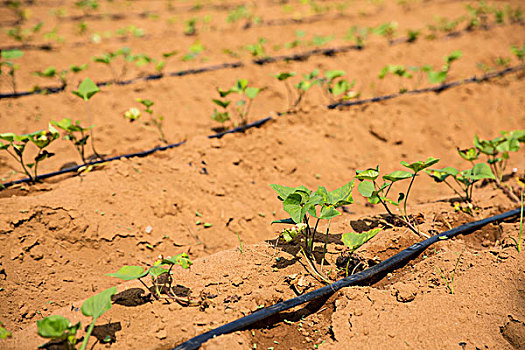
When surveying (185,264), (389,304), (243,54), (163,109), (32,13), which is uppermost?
(32,13)

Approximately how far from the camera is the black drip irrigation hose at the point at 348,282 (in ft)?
5.18

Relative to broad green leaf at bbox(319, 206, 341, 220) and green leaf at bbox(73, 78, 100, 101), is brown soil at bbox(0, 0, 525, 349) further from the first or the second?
green leaf at bbox(73, 78, 100, 101)

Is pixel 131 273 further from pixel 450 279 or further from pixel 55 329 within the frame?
pixel 450 279

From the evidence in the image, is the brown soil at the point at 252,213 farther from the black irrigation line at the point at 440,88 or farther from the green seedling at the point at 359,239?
the green seedling at the point at 359,239

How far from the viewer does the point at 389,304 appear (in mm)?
1759

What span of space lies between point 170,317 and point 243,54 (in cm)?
428

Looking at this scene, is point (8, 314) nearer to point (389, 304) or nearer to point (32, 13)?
point (389, 304)

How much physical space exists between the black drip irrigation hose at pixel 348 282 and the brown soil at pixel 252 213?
0.04 metres

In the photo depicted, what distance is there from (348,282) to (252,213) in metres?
1.09

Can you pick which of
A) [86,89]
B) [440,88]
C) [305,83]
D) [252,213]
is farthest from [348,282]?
[440,88]

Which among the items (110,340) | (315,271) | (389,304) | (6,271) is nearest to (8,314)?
(6,271)

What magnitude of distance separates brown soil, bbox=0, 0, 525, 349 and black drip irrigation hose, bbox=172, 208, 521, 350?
0.04 meters

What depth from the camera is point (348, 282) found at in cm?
186

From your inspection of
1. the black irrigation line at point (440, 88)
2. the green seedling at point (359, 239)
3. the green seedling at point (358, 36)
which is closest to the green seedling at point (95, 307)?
the green seedling at point (359, 239)
